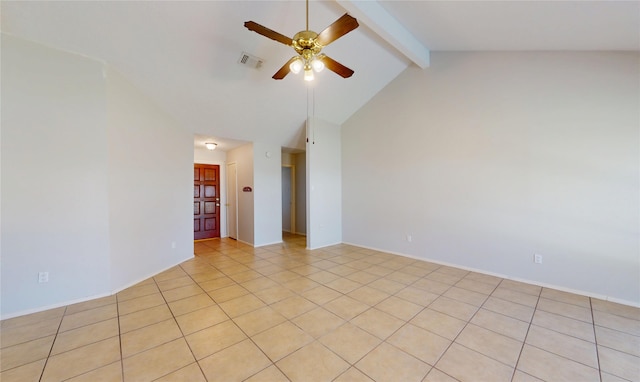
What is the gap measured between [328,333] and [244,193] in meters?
4.44

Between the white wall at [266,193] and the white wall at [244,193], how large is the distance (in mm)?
151

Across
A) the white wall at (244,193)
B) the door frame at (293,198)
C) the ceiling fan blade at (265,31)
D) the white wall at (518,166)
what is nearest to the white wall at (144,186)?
the white wall at (244,193)

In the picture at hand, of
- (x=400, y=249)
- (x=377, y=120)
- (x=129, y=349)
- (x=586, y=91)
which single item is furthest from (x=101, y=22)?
(x=586, y=91)

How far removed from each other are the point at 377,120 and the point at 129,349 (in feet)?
17.0

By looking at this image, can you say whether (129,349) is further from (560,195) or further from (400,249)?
(560,195)

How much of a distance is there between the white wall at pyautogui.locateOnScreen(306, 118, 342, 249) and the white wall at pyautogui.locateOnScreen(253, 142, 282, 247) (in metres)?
1.06

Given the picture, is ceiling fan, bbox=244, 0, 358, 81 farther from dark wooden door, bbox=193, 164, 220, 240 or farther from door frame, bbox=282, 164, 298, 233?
door frame, bbox=282, 164, 298, 233

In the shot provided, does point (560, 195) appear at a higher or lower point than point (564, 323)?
higher

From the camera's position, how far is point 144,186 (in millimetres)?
3684

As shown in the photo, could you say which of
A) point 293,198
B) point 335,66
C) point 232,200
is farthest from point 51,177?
point 293,198

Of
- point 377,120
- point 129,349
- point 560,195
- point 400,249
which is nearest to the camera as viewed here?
point 129,349

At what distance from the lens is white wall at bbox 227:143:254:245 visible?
227 inches

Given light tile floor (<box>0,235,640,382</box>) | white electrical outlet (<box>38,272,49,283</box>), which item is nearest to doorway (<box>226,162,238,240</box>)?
light tile floor (<box>0,235,640,382</box>)

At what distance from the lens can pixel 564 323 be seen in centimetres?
247
